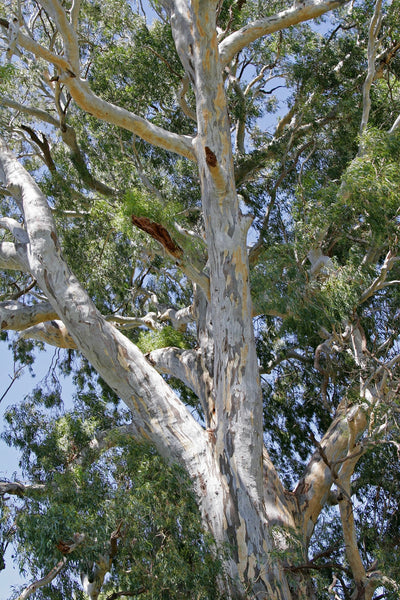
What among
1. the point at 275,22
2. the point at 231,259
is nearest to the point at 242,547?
the point at 231,259

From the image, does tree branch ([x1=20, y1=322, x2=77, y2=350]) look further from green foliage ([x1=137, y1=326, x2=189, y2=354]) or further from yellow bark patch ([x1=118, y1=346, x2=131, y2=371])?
green foliage ([x1=137, y1=326, x2=189, y2=354])

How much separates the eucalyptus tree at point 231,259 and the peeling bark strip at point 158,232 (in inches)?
0.9

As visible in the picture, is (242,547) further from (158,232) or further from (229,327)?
(158,232)

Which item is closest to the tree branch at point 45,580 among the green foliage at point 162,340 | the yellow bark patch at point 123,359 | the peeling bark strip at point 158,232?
the yellow bark patch at point 123,359

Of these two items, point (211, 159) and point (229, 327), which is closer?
point (229, 327)

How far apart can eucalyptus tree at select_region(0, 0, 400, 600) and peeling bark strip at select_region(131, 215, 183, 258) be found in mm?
23

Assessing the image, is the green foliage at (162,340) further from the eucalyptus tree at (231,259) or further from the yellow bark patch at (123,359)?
the yellow bark patch at (123,359)

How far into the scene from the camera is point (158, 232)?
6262mm

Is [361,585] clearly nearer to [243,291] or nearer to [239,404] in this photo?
[239,404]

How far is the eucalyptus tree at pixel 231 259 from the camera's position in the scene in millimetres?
5613

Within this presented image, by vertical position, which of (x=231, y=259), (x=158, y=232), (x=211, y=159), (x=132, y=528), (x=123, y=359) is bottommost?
(x=132, y=528)

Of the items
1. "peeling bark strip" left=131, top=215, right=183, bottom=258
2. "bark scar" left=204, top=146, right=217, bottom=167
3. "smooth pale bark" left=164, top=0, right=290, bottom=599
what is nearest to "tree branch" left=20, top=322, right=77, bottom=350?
"peeling bark strip" left=131, top=215, right=183, bottom=258

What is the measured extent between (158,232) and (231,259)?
2.56 feet

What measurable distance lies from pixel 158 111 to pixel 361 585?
7.25m
